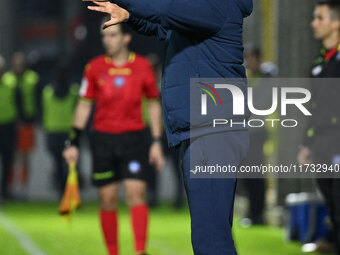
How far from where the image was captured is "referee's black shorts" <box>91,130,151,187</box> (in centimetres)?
862

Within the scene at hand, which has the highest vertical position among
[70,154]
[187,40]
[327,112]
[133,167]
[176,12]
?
[176,12]

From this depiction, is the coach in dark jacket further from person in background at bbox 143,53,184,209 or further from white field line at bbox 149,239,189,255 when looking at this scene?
person in background at bbox 143,53,184,209

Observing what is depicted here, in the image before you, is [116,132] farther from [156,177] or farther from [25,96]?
[25,96]

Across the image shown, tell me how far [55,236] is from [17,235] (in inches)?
18.3

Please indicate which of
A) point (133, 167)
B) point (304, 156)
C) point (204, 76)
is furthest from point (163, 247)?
point (204, 76)

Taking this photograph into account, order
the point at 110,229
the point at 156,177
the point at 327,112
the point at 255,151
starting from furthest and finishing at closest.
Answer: the point at 156,177 → the point at 255,151 → the point at 110,229 → the point at 327,112

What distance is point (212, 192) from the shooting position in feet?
17.2

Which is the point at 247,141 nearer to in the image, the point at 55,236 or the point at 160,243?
the point at 160,243

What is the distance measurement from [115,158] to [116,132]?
24 cm

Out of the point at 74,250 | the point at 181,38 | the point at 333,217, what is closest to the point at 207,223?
the point at 181,38

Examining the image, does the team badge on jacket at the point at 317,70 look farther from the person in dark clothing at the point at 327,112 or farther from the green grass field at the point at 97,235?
the green grass field at the point at 97,235

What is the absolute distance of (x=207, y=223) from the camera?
5.18 m

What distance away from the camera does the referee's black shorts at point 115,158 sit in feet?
28.3

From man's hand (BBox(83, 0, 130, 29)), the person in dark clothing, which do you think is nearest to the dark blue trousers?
man's hand (BBox(83, 0, 130, 29))
